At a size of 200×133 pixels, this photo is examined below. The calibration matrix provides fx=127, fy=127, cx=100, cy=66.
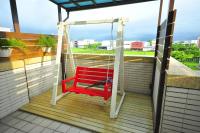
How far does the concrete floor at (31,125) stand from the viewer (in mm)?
2219

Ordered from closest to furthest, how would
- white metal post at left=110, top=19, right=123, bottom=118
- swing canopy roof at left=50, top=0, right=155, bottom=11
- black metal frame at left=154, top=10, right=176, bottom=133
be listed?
black metal frame at left=154, top=10, right=176, bottom=133 < white metal post at left=110, top=19, right=123, bottom=118 < swing canopy roof at left=50, top=0, right=155, bottom=11

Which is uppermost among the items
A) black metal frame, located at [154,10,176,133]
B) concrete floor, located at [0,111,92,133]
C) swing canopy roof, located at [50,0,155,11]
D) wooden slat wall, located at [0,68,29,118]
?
swing canopy roof, located at [50,0,155,11]

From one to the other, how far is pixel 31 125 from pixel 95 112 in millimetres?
1241

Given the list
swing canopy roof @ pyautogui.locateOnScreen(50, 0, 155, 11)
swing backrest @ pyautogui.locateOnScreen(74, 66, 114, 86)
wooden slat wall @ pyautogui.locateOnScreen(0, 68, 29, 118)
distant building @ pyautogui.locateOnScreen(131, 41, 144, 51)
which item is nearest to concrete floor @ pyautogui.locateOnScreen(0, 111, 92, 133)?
wooden slat wall @ pyautogui.locateOnScreen(0, 68, 29, 118)

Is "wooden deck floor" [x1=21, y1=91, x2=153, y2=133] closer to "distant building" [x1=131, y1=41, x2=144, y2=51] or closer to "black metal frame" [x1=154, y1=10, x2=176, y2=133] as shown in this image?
"black metal frame" [x1=154, y1=10, x2=176, y2=133]

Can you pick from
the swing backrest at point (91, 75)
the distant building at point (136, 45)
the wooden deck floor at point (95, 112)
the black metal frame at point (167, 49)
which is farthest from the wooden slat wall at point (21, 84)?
the black metal frame at point (167, 49)

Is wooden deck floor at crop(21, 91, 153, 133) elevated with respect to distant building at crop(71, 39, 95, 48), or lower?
lower

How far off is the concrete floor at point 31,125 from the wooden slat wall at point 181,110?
4.52 ft

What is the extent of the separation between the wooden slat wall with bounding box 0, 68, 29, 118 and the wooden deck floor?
20cm

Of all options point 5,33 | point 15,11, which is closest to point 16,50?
point 5,33

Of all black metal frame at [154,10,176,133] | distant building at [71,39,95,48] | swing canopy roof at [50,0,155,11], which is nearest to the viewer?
black metal frame at [154,10,176,133]

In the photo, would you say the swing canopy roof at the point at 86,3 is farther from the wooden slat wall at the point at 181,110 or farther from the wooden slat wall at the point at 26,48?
the wooden slat wall at the point at 181,110

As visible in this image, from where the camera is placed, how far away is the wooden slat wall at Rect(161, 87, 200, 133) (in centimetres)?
172

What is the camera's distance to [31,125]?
2350 millimetres
